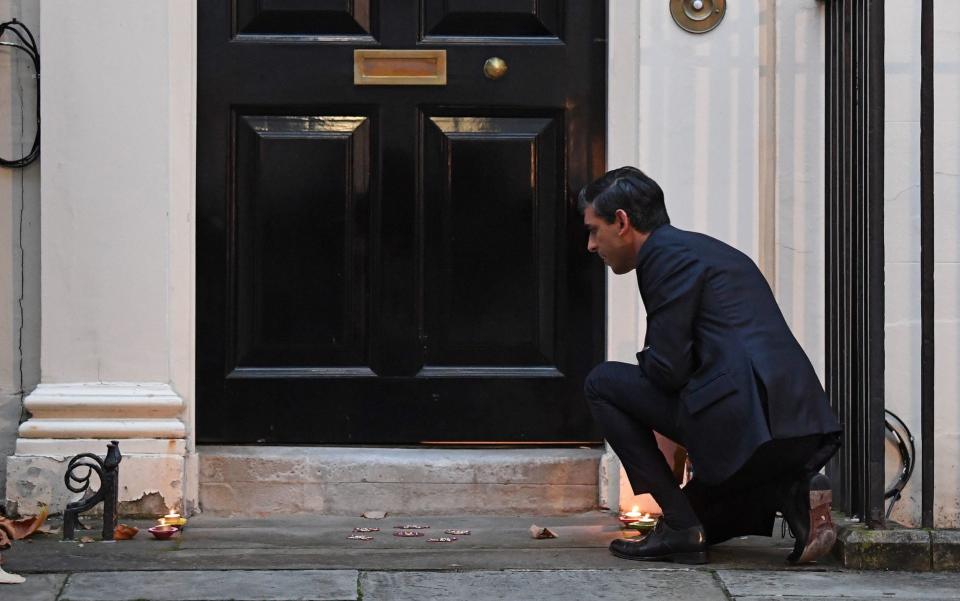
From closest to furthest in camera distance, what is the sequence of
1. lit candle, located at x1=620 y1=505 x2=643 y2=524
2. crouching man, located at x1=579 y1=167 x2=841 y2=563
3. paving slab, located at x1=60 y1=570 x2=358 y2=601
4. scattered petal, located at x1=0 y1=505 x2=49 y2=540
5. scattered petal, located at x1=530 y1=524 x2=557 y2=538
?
paving slab, located at x1=60 y1=570 x2=358 y2=601 < crouching man, located at x1=579 y1=167 x2=841 y2=563 < scattered petal, located at x1=0 y1=505 x2=49 y2=540 < scattered petal, located at x1=530 y1=524 x2=557 y2=538 < lit candle, located at x1=620 y1=505 x2=643 y2=524

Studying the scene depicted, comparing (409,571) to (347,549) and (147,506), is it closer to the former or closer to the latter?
(347,549)

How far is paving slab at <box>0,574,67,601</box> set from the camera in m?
3.86

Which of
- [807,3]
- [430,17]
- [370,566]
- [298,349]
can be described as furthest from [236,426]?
[807,3]

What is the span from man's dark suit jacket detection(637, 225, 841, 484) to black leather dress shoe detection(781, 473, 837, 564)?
18 cm

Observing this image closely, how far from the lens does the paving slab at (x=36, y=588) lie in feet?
12.6

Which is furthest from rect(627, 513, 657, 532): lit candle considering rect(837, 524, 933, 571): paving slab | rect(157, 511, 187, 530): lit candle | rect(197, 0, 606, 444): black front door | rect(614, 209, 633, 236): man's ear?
rect(157, 511, 187, 530): lit candle

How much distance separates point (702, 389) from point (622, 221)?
569 mm

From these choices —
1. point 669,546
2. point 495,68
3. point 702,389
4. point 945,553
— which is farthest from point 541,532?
point 495,68

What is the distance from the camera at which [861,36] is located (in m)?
4.43

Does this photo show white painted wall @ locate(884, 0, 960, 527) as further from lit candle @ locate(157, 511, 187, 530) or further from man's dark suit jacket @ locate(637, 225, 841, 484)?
lit candle @ locate(157, 511, 187, 530)

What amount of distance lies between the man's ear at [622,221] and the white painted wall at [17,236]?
2.16 m

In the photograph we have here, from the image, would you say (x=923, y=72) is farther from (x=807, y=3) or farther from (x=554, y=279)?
(x=554, y=279)

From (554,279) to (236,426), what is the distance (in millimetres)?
1307

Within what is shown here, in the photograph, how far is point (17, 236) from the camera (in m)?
5.07
